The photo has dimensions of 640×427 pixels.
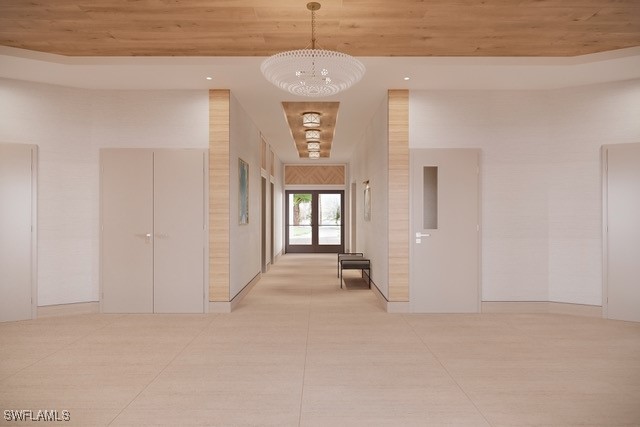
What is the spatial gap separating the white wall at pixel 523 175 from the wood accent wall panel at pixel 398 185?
0.16m

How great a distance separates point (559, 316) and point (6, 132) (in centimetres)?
840

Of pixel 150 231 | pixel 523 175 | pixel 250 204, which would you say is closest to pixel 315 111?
pixel 250 204

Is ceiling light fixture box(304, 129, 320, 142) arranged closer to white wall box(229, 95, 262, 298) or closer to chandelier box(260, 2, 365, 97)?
white wall box(229, 95, 262, 298)

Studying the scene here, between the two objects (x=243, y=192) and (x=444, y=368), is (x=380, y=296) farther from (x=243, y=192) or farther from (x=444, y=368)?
(x=444, y=368)

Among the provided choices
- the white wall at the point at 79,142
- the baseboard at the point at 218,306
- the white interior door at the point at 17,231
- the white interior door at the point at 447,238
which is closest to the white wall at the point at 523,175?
the white interior door at the point at 447,238

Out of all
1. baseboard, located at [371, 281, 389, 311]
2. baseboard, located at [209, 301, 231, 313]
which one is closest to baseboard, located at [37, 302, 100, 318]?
baseboard, located at [209, 301, 231, 313]

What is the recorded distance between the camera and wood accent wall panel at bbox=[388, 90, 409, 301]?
670cm

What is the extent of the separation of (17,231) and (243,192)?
3.40 metres

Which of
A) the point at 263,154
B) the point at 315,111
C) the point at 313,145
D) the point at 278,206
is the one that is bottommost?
the point at 278,206

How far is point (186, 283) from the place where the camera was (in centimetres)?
661

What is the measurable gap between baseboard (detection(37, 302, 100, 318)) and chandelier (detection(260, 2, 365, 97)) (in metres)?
4.62

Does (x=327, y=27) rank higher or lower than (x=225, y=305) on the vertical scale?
higher

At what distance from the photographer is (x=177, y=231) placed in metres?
6.62

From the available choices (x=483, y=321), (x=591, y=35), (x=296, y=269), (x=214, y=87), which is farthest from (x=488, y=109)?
(x=296, y=269)
